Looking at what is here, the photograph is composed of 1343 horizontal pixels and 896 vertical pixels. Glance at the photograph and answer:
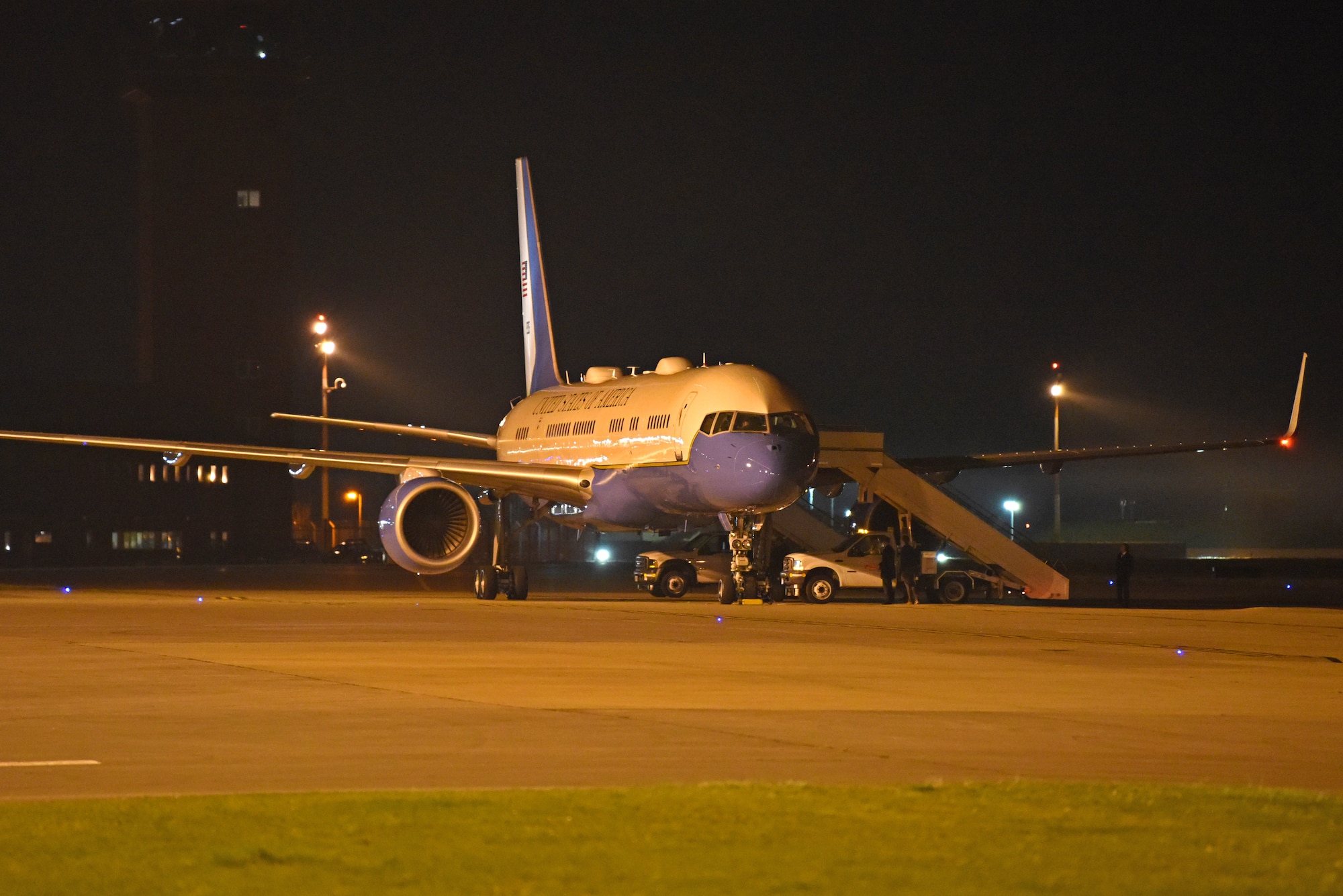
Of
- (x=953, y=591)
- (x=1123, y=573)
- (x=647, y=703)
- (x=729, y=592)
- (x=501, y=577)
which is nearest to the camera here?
(x=647, y=703)

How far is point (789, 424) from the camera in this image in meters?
32.3

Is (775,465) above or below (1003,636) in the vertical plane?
above

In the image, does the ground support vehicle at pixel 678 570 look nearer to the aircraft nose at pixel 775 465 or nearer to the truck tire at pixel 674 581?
the truck tire at pixel 674 581

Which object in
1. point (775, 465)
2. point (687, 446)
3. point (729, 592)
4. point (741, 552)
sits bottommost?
point (729, 592)

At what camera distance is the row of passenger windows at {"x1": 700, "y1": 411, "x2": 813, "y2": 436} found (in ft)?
105

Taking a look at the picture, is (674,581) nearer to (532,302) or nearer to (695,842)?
(532,302)

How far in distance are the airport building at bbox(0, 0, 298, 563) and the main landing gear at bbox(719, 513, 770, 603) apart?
2334 inches

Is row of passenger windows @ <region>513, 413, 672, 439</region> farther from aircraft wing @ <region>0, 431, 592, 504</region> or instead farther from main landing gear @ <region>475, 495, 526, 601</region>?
main landing gear @ <region>475, 495, 526, 601</region>

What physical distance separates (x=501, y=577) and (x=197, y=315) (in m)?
61.9

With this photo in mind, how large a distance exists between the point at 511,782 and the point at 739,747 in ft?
6.81

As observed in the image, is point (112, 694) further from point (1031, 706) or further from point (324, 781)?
point (1031, 706)

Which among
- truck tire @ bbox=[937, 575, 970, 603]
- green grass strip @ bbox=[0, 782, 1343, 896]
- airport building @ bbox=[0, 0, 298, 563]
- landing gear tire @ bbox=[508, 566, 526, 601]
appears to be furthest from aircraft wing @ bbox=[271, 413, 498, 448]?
airport building @ bbox=[0, 0, 298, 563]

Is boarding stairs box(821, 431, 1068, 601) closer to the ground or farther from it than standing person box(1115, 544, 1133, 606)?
farther from it

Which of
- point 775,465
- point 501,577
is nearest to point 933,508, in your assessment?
point 775,465
